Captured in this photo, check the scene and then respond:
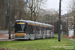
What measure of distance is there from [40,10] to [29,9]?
210 cm

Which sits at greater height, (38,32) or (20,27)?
(20,27)

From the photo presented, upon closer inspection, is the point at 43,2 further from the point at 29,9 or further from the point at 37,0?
the point at 29,9

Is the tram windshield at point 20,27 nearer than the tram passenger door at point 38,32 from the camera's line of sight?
Yes

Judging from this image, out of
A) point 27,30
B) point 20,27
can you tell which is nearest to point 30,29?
point 27,30

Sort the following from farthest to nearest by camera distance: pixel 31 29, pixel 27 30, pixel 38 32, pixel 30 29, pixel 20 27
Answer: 1. pixel 38 32
2. pixel 31 29
3. pixel 30 29
4. pixel 27 30
5. pixel 20 27

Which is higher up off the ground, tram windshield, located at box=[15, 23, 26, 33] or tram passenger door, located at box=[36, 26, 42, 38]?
tram windshield, located at box=[15, 23, 26, 33]

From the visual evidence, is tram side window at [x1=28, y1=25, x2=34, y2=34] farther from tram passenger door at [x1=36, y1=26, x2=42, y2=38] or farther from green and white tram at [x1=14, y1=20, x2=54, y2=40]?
tram passenger door at [x1=36, y1=26, x2=42, y2=38]

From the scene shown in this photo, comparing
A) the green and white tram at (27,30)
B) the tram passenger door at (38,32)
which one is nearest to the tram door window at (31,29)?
the green and white tram at (27,30)

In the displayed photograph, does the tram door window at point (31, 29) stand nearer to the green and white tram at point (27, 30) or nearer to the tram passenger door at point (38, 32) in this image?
the green and white tram at point (27, 30)

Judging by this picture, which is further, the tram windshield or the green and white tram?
the tram windshield

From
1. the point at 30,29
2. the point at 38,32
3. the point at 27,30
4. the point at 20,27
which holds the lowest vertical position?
the point at 38,32

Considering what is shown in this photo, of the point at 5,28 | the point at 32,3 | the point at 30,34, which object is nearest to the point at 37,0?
the point at 32,3

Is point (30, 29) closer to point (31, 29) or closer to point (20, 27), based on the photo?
point (31, 29)

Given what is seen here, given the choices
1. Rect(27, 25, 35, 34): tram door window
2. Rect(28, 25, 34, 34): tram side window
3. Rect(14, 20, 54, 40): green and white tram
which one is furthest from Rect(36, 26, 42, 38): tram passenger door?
Rect(28, 25, 34, 34): tram side window
